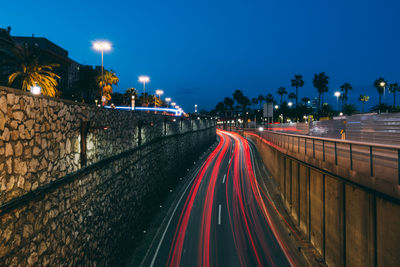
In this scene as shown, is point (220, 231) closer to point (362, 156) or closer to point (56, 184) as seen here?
point (362, 156)

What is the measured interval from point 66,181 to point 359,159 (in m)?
10.6

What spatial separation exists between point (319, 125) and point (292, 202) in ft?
53.7

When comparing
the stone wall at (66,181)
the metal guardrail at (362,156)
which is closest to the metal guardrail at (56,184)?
the stone wall at (66,181)

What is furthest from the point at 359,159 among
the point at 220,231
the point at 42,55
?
the point at 42,55

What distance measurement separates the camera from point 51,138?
21.2 feet

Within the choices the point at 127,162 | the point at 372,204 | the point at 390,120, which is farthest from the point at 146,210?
the point at 390,120

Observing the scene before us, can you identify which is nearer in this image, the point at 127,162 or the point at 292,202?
the point at 127,162

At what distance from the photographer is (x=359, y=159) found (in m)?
8.53

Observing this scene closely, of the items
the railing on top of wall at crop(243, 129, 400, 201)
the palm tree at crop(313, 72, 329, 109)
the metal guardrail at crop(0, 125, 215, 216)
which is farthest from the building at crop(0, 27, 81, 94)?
the palm tree at crop(313, 72, 329, 109)

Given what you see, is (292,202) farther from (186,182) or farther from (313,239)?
(186,182)

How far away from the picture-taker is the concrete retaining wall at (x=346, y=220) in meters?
6.90

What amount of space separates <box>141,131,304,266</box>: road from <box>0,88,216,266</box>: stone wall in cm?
259

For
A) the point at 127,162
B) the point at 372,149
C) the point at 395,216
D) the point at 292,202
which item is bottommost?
the point at 292,202

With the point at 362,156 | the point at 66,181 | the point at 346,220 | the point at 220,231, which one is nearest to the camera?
the point at 66,181
